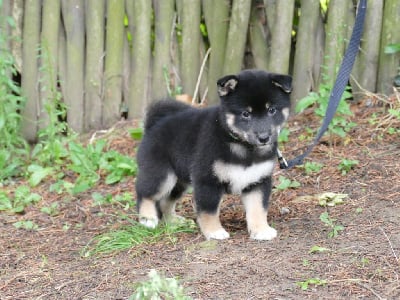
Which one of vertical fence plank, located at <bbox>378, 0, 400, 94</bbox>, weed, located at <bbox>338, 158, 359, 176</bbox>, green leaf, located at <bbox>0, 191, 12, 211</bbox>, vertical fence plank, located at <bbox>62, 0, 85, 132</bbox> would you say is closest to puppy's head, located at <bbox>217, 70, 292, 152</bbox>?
weed, located at <bbox>338, 158, 359, 176</bbox>

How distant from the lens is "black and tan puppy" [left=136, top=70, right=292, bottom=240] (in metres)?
5.32

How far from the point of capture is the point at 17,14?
8.33 metres

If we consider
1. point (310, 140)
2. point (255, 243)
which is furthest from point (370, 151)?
point (255, 243)

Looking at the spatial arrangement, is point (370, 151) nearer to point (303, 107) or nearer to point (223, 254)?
point (303, 107)

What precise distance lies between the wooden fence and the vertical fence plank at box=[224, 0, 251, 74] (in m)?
0.01

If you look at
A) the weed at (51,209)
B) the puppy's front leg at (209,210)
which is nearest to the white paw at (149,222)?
the puppy's front leg at (209,210)

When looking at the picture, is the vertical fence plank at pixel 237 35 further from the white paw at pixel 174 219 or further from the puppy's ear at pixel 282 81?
the puppy's ear at pixel 282 81

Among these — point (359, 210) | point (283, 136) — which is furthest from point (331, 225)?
point (283, 136)

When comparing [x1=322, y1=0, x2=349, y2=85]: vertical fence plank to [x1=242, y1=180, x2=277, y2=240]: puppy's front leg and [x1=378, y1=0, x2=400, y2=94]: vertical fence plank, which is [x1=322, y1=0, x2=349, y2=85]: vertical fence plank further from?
[x1=242, y1=180, x2=277, y2=240]: puppy's front leg

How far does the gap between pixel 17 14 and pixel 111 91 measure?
136 centimetres

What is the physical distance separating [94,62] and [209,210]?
334 centimetres

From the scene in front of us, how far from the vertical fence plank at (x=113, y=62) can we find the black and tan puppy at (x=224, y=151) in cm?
236

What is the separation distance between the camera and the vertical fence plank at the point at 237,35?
7793mm

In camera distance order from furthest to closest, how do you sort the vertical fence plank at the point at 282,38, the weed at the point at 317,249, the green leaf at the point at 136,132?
the green leaf at the point at 136,132 < the vertical fence plank at the point at 282,38 < the weed at the point at 317,249
